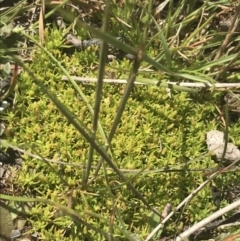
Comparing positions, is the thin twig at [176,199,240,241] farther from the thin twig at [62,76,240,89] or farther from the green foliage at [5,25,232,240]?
the thin twig at [62,76,240,89]

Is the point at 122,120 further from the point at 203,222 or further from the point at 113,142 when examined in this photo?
the point at 203,222

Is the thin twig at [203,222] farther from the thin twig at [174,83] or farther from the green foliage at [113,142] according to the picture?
the thin twig at [174,83]

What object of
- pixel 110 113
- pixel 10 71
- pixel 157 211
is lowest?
pixel 157 211

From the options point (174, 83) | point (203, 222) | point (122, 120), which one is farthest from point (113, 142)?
point (203, 222)

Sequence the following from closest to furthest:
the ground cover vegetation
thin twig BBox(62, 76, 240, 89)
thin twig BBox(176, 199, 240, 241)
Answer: thin twig BBox(176, 199, 240, 241) < the ground cover vegetation < thin twig BBox(62, 76, 240, 89)

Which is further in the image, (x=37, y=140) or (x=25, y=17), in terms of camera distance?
(x=25, y=17)

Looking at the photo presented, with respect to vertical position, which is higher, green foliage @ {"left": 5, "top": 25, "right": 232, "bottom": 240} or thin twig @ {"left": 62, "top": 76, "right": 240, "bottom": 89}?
thin twig @ {"left": 62, "top": 76, "right": 240, "bottom": 89}

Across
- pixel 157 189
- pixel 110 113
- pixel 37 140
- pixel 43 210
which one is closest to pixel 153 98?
pixel 110 113

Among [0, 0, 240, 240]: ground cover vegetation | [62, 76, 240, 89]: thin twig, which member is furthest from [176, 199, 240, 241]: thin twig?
[62, 76, 240, 89]: thin twig

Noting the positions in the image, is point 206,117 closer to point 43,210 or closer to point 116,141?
point 116,141
